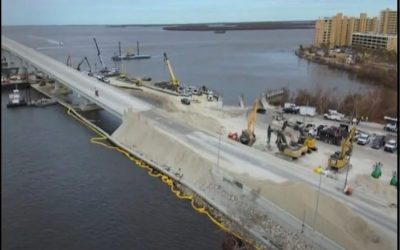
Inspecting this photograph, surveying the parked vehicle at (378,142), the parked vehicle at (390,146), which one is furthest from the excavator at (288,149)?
the parked vehicle at (390,146)

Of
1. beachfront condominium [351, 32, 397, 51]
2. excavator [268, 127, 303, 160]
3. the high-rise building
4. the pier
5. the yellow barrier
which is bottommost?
the yellow barrier

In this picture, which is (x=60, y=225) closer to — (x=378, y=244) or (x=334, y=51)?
(x=378, y=244)

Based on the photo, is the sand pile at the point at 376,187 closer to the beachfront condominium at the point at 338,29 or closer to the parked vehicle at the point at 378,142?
the parked vehicle at the point at 378,142

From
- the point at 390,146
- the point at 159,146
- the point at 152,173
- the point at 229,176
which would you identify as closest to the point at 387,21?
the point at 390,146

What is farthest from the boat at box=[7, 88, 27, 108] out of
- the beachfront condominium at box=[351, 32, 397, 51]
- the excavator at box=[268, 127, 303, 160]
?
the beachfront condominium at box=[351, 32, 397, 51]

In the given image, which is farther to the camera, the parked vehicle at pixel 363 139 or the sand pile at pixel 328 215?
the parked vehicle at pixel 363 139

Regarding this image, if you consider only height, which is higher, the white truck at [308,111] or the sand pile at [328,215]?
the white truck at [308,111]

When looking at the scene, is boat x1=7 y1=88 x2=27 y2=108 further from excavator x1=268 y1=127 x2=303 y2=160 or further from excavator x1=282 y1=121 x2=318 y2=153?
excavator x1=282 y1=121 x2=318 y2=153
